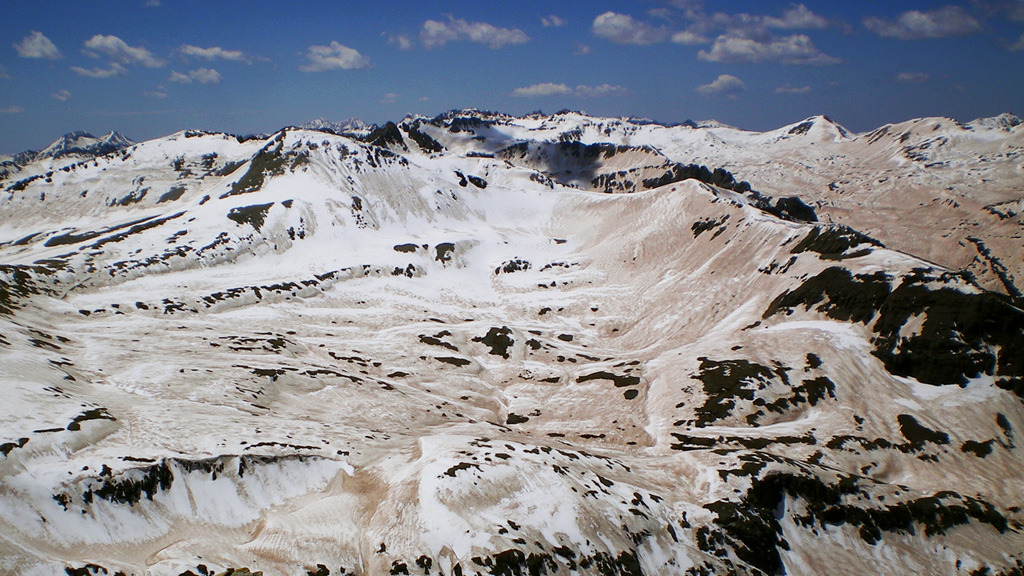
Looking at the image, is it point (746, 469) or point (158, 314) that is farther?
point (158, 314)

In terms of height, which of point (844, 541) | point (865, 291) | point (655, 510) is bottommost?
point (844, 541)

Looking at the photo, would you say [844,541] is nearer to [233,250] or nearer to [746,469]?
[746,469]

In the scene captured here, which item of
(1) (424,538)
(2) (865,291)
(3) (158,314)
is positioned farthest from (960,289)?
(3) (158,314)

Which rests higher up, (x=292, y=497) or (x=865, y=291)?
(x=865, y=291)

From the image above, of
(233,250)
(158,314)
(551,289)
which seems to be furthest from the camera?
(551,289)

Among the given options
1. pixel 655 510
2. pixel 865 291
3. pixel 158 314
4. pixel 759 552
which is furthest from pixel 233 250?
pixel 865 291

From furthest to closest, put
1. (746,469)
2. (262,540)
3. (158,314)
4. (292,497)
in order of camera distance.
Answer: (158,314)
(746,469)
(292,497)
(262,540)
